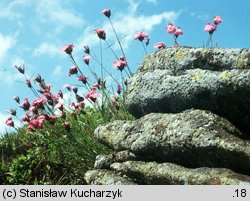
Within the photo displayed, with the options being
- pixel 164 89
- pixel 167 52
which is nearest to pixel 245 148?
pixel 164 89

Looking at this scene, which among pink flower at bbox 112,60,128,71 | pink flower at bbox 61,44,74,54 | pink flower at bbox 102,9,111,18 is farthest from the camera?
pink flower at bbox 102,9,111,18

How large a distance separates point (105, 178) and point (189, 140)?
5.46 feet

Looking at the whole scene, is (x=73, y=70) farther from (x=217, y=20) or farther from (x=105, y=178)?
(x=105, y=178)

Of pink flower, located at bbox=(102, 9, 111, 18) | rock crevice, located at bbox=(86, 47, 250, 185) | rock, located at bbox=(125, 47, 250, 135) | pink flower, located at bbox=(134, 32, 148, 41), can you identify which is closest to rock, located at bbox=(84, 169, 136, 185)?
rock crevice, located at bbox=(86, 47, 250, 185)

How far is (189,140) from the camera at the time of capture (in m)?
6.94

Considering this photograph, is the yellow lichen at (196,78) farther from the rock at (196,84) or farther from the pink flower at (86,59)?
the pink flower at (86,59)

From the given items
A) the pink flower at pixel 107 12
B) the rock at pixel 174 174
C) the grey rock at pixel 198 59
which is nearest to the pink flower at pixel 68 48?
the pink flower at pixel 107 12

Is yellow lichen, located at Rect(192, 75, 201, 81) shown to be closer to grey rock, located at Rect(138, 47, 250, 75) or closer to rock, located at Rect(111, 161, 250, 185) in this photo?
grey rock, located at Rect(138, 47, 250, 75)

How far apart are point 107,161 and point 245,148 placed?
2.53m

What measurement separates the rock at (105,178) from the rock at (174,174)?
93mm

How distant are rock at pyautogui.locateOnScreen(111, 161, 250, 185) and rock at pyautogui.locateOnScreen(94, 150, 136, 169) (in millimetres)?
152

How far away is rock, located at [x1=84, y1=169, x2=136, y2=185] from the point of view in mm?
7812

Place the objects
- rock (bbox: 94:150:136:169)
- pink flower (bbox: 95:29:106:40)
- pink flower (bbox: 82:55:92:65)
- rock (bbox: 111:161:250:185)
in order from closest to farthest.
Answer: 1. rock (bbox: 111:161:250:185)
2. rock (bbox: 94:150:136:169)
3. pink flower (bbox: 95:29:106:40)
4. pink flower (bbox: 82:55:92:65)

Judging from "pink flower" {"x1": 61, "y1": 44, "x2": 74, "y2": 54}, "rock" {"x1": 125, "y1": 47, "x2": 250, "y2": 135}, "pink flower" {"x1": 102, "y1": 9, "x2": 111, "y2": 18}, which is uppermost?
"pink flower" {"x1": 102, "y1": 9, "x2": 111, "y2": 18}
